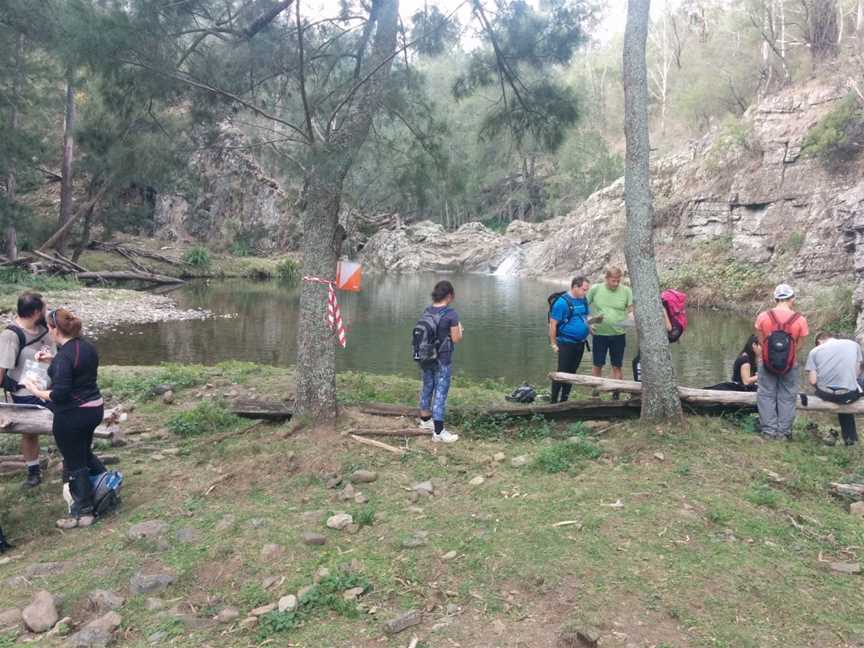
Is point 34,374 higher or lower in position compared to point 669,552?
higher

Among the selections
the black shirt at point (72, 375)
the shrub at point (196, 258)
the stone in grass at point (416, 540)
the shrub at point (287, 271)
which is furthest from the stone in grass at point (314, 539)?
the shrub at point (196, 258)

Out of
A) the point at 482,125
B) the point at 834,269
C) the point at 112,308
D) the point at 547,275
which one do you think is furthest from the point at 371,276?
the point at 482,125

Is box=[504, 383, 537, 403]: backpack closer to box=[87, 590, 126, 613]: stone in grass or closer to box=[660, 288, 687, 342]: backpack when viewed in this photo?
box=[660, 288, 687, 342]: backpack

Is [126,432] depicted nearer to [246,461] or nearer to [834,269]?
[246,461]

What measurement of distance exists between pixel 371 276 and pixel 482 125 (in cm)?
4697

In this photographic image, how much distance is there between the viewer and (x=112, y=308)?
2734cm

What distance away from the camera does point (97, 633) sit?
13.4 ft

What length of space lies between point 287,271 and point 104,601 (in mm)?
45379

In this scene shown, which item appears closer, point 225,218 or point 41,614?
point 41,614

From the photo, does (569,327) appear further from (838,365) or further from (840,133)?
(840,133)

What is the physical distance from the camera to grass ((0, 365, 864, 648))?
4.04 meters

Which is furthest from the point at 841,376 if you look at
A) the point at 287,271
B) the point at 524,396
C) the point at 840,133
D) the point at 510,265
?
the point at 510,265

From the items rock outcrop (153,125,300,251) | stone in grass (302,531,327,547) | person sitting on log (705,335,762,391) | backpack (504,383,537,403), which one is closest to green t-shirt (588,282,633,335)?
backpack (504,383,537,403)

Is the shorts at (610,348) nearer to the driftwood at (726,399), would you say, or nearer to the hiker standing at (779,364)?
the driftwood at (726,399)
